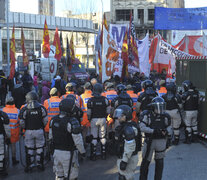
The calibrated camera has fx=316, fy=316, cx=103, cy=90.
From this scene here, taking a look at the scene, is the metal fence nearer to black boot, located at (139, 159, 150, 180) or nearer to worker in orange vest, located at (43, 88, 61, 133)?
black boot, located at (139, 159, 150, 180)

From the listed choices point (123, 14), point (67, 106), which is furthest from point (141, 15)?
point (67, 106)

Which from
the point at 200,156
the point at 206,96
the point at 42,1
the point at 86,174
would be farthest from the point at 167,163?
the point at 42,1

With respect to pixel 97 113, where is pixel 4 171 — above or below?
below

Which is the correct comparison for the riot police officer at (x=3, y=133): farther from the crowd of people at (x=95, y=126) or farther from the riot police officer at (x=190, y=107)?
the riot police officer at (x=190, y=107)

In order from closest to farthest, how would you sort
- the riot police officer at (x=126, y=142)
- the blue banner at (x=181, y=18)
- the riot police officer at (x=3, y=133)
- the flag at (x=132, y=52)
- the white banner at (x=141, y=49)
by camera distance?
the riot police officer at (x=126, y=142) → the riot police officer at (x=3, y=133) → the flag at (x=132, y=52) → the white banner at (x=141, y=49) → the blue banner at (x=181, y=18)

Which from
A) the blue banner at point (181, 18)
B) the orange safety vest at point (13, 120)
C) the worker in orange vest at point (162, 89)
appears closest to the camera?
the orange safety vest at point (13, 120)

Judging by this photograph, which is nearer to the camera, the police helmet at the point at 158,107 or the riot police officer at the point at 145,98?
the police helmet at the point at 158,107

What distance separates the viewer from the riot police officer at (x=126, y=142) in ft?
16.3

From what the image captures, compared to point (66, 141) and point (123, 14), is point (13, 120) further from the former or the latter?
point (123, 14)

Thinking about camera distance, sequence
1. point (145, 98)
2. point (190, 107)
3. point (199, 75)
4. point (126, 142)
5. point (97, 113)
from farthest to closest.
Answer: point (199, 75), point (190, 107), point (145, 98), point (97, 113), point (126, 142)

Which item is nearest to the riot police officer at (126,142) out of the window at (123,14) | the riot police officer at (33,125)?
the riot police officer at (33,125)

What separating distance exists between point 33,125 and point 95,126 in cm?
175

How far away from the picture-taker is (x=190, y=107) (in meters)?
9.20

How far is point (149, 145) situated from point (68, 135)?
1518 mm
